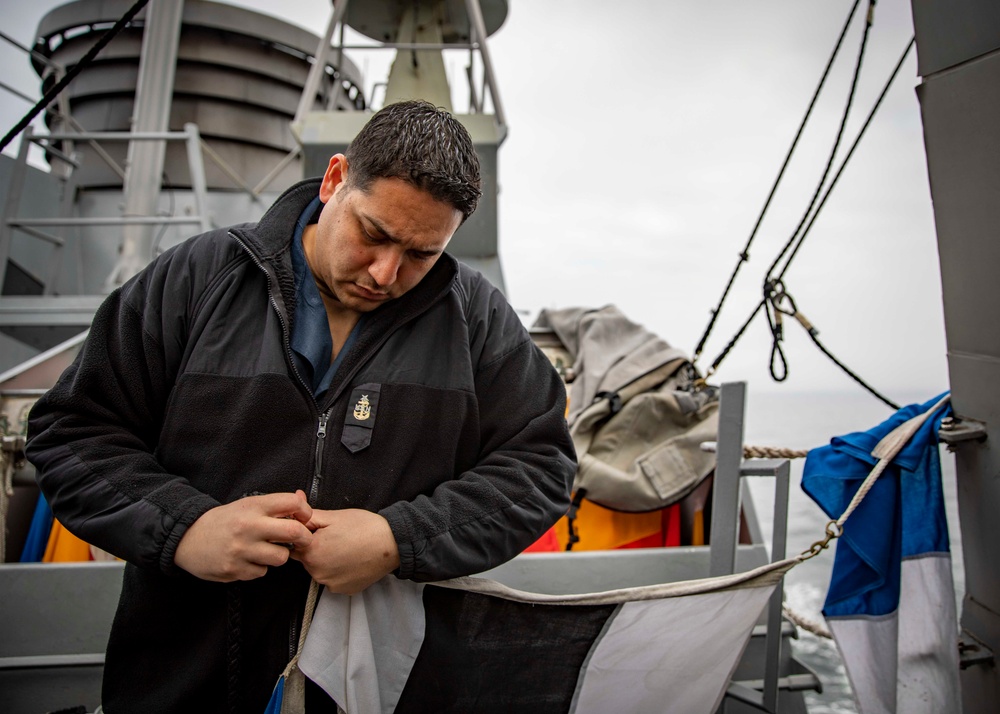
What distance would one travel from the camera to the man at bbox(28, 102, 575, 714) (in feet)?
3.32

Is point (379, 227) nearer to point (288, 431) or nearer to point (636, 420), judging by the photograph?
point (288, 431)

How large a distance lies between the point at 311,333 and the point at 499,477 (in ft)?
1.49

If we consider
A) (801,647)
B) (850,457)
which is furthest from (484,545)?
(801,647)

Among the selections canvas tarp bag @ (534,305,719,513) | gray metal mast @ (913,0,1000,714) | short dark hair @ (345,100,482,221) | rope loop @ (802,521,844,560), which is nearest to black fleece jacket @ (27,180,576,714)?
short dark hair @ (345,100,482,221)

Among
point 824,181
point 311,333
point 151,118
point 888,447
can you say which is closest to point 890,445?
point 888,447

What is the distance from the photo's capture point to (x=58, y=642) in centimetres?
183

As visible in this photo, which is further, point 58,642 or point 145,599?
point 58,642

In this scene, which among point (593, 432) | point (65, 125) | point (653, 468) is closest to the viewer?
point (653, 468)

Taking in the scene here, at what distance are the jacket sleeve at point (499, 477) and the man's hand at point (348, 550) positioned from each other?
0.03 metres

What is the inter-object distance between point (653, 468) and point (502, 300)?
1465 millimetres

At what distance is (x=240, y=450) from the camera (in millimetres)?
1080

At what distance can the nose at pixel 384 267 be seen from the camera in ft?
3.52

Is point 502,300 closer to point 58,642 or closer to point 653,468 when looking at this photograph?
point 653,468

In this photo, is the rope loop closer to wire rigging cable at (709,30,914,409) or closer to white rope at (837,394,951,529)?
white rope at (837,394,951,529)
